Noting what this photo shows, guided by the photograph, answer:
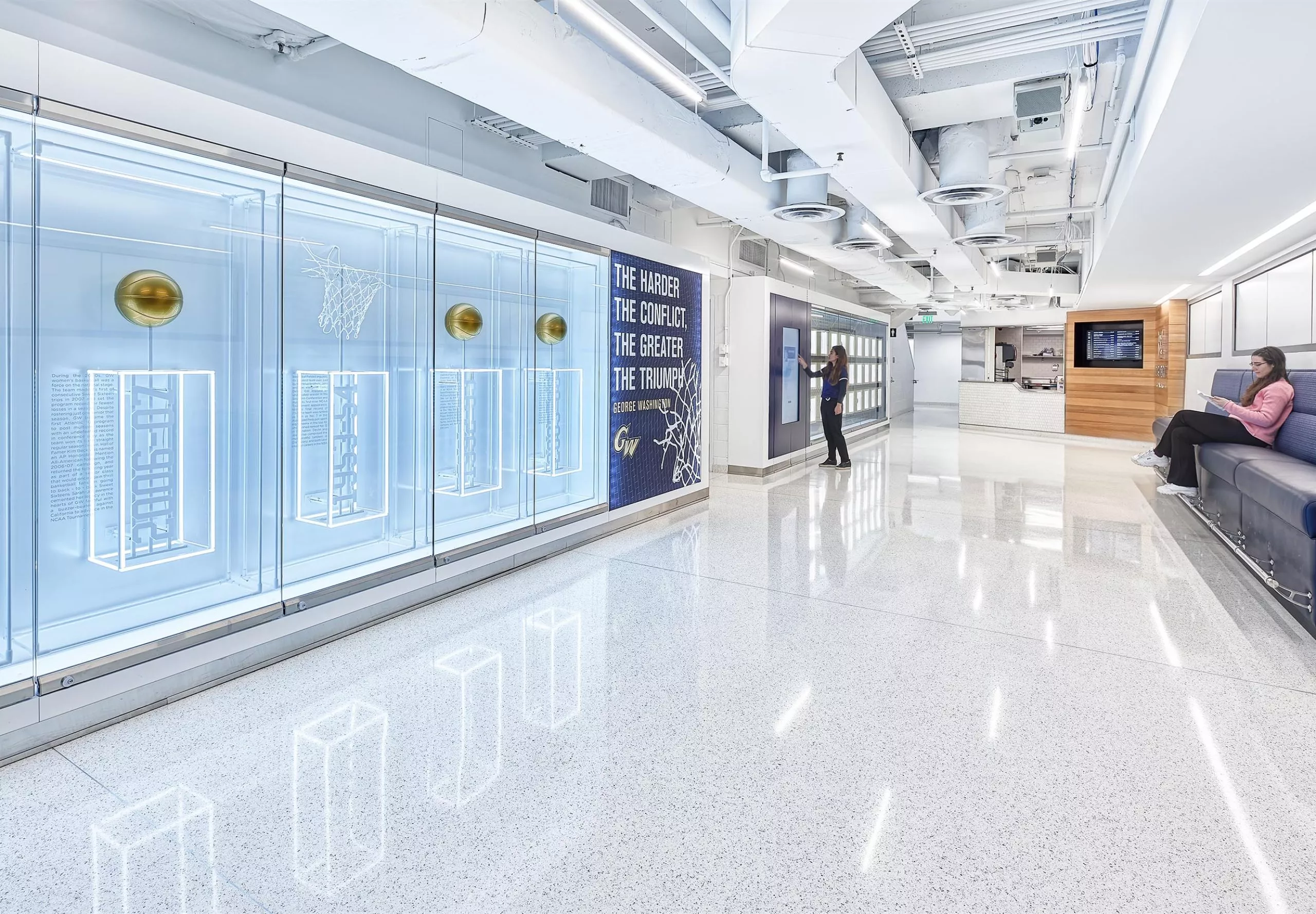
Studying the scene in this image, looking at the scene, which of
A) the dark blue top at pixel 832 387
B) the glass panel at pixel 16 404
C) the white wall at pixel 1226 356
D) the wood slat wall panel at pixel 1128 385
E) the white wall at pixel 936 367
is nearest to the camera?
the glass panel at pixel 16 404

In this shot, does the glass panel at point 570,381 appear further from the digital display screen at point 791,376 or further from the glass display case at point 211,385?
the digital display screen at point 791,376

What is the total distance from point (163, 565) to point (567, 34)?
3247 mm

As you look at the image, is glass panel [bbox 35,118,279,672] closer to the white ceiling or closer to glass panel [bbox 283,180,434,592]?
glass panel [bbox 283,180,434,592]

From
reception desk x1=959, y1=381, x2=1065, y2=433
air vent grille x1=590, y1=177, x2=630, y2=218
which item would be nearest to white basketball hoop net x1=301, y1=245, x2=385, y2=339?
air vent grille x1=590, y1=177, x2=630, y2=218

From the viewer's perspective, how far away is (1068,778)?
2.41m

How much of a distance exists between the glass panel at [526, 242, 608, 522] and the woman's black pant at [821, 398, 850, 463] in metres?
4.81

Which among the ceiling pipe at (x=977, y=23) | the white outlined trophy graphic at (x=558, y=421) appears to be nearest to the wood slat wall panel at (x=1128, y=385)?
the ceiling pipe at (x=977, y=23)

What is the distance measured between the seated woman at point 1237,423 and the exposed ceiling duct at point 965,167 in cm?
275

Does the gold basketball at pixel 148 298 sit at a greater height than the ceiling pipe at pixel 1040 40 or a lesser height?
lesser

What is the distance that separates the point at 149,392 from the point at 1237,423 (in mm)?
8183

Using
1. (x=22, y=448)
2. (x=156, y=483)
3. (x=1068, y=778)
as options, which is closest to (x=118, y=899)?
(x=22, y=448)

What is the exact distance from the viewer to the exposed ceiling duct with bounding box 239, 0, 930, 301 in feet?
9.67

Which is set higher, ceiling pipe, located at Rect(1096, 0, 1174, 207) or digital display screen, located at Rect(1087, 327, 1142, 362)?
→ ceiling pipe, located at Rect(1096, 0, 1174, 207)

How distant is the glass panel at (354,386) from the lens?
3.72 meters
